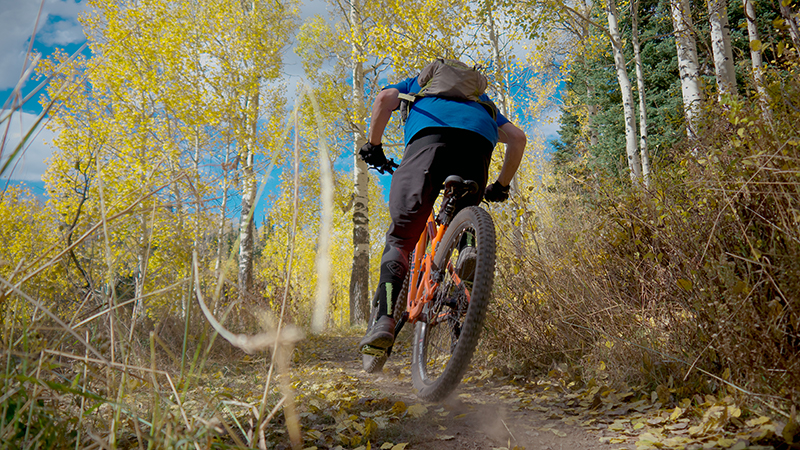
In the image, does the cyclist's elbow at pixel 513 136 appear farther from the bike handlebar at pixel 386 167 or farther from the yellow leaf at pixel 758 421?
the yellow leaf at pixel 758 421

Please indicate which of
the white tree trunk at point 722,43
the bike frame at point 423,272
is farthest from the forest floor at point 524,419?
the white tree trunk at point 722,43

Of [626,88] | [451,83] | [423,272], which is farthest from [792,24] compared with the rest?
[626,88]

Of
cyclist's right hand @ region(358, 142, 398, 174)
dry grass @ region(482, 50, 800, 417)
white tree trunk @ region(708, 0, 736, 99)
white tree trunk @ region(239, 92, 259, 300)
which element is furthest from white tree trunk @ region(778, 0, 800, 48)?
white tree trunk @ region(239, 92, 259, 300)

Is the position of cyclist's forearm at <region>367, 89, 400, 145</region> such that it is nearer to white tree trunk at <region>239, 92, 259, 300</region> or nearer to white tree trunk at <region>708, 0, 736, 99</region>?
white tree trunk at <region>708, 0, 736, 99</region>

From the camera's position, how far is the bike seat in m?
A: 2.20

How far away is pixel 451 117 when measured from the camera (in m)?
2.24

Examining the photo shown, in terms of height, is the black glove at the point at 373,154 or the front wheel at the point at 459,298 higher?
the black glove at the point at 373,154

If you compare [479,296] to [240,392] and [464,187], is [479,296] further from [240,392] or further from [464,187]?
[240,392]

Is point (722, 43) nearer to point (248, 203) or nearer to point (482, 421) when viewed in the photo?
point (482, 421)

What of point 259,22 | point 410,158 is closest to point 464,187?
point 410,158

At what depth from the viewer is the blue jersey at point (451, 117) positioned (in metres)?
2.24

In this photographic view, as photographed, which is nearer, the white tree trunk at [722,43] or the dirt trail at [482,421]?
the dirt trail at [482,421]

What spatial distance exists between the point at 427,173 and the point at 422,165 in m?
0.06

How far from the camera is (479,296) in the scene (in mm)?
1793
